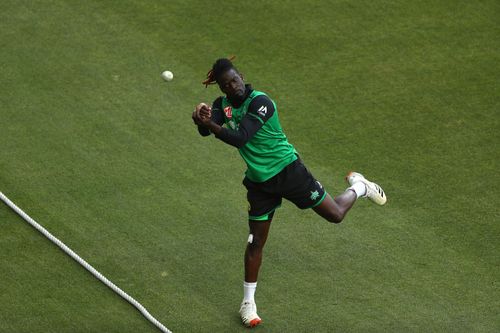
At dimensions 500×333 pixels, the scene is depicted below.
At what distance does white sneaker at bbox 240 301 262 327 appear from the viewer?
26.9ft

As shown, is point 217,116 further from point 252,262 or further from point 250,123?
point 252,262

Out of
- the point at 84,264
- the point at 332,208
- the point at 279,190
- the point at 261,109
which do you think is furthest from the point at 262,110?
the point at 84,264

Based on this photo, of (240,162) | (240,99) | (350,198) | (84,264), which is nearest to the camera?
(240,99)

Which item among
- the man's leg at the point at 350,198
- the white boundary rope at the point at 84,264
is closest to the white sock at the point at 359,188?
the man's leg at the point at 350,198

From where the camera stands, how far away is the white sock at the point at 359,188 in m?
9.25

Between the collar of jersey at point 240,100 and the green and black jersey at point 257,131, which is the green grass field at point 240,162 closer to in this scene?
the green and black jersey at point 257,131

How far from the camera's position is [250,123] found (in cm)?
790

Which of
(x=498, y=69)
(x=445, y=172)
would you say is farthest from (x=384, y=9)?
(x=445, y=172)

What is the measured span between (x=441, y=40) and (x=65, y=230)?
19.7ft

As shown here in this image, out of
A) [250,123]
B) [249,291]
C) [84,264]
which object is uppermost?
[250,123]

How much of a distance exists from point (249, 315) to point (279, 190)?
1.12 meters

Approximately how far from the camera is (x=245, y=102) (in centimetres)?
809

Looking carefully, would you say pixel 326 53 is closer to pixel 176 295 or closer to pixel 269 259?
pixel 269 259

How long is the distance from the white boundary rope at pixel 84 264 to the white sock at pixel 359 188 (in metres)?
2.39
